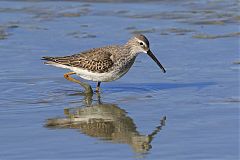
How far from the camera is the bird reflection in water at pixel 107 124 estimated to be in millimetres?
9367

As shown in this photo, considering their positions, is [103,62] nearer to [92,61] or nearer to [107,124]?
[92,61]

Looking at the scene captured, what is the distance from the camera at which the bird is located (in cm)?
1212

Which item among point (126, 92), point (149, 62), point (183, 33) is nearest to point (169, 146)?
point (126, 92)

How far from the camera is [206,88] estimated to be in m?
12.0

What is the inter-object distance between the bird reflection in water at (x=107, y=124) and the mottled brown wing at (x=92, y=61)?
931 mm

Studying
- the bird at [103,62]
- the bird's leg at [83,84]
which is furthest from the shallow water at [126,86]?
the bird at [103,62]

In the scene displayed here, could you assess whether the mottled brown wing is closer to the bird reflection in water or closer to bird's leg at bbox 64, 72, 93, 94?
bird's leg at bbox 64, 72, 93, 94

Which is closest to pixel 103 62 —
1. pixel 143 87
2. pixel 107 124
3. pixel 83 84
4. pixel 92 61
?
pixel 92 61

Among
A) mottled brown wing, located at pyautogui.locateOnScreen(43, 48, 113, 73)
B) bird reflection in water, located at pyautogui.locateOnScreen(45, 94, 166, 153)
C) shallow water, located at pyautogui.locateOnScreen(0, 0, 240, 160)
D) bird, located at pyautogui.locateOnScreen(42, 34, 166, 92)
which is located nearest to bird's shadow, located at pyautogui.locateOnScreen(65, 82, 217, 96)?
shallow water, located at pyautogui.locateOnScreen(0, 0, 240, 160)

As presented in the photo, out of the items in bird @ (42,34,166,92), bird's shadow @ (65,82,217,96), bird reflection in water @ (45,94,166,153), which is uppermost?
bird @ (42,34,166,92)

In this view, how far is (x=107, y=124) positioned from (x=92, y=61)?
2256 mm

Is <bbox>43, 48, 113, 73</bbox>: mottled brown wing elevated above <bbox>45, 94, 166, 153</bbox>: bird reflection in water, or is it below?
above

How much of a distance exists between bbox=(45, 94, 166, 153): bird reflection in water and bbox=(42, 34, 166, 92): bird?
89cm

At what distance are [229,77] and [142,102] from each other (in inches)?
77.2
